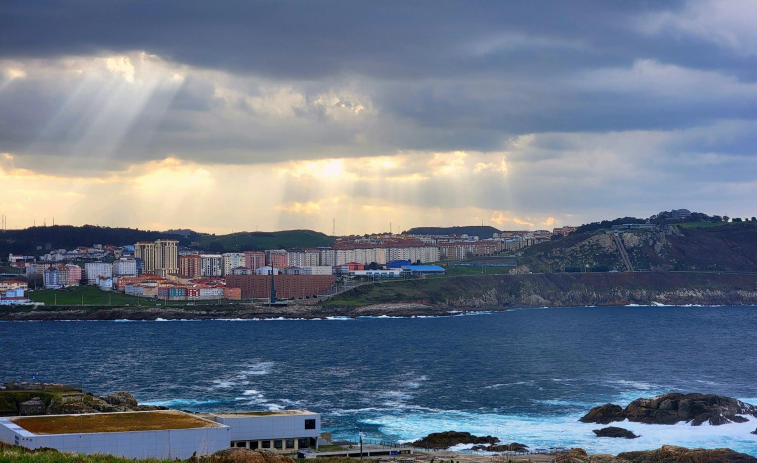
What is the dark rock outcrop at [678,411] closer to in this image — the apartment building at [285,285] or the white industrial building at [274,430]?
the white industrial building at [274,430]

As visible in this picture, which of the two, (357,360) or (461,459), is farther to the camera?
(357,360)

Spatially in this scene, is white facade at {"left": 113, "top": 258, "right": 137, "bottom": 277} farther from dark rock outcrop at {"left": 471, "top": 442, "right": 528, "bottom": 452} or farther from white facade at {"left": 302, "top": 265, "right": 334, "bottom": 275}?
dark rock outcrop at {"left": 471, "top": 442, "right": 528, "bottom": 452}

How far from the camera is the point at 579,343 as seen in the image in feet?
324

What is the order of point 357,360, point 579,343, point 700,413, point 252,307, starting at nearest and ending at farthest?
point 700,413 → point 357,360 → point 579,343 → point 252,307

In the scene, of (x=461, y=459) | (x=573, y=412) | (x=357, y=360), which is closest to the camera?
(x=461, y=459)

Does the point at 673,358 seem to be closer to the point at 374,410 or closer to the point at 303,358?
the point at 303,358

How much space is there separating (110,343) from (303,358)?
94.4ft

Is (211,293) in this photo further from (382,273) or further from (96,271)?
(96,271)

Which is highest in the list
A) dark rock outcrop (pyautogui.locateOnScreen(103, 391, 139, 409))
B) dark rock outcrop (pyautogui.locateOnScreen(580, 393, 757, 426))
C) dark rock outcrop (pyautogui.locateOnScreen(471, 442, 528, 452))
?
dark rock outcrop (pyautogui.locateOnScreen(103, 391, 139, 409))

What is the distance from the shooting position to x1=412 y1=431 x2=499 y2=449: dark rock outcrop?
4316cm

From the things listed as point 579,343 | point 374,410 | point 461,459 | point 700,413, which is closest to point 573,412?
point 700,413

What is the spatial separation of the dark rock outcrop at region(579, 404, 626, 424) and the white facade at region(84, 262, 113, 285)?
5920 inches

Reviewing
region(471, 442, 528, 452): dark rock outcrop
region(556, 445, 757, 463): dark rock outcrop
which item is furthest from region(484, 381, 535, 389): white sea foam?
region(556, 445, 757, 463): dark rock outcrop

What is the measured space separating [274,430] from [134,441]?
6.88 m
